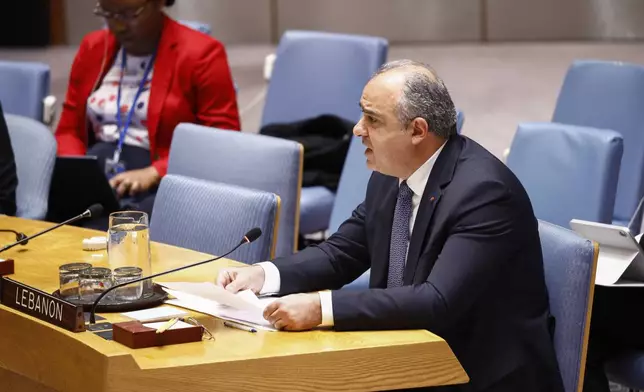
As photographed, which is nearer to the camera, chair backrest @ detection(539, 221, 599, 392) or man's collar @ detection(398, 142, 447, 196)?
chair backrest @ detection(539, 221, 599, 392)

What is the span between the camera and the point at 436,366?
7.31 feet

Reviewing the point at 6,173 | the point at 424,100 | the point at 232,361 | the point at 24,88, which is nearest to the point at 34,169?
the point at 6,173

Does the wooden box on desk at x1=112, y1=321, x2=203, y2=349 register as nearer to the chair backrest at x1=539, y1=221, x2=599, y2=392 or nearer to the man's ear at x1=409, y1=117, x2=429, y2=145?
the man's ear at x1=409, y1=117, x2=429, y2=145

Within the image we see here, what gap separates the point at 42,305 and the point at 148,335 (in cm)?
30

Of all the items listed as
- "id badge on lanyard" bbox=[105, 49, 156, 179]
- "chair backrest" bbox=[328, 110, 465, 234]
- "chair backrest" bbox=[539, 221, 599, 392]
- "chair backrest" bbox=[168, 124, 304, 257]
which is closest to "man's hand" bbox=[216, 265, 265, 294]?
"chair backrest" bbox=[539, 221, 599, 392]

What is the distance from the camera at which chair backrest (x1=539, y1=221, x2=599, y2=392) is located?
→ 251 centimetres

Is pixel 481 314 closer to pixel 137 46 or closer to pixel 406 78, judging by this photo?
pixel 406 78

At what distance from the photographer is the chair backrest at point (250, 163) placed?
11.7 ft

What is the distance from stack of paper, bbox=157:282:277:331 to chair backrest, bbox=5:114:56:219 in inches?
67.1

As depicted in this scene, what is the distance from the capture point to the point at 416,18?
9.74m

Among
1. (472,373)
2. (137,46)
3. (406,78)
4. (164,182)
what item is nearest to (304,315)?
(472,373)

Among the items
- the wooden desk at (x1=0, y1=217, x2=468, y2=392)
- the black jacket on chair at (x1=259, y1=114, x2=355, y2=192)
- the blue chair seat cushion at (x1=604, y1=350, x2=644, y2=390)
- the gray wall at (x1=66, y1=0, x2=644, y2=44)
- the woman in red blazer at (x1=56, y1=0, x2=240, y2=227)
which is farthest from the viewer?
the gray wall at (x1=66, y1=0, x2=644, y2=44)

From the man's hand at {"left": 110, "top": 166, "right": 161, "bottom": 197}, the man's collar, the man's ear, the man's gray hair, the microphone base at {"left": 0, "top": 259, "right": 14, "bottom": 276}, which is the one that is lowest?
the man's hand at {"left": 110, "top": 166, "right": 161, "bottom": 197}

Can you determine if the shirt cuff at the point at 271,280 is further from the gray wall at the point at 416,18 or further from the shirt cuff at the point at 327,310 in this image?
the gray wall at the point at 416,18
